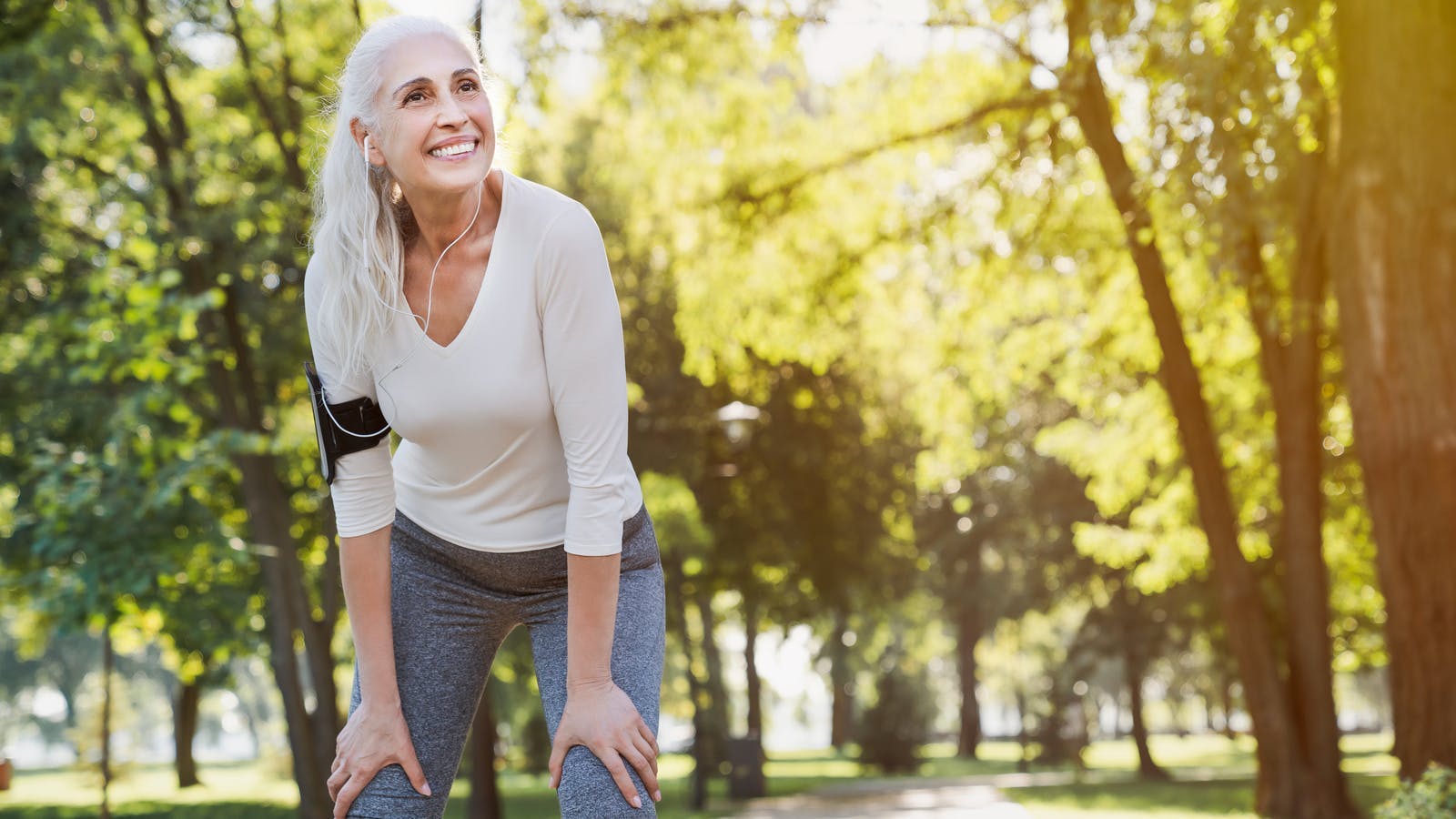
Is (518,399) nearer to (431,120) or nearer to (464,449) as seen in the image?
(464,449)

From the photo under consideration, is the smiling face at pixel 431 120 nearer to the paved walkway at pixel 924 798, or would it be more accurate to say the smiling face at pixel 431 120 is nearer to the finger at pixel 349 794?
the finger at pixel 349 794

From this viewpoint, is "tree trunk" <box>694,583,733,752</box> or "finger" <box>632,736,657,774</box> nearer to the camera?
"finger" <box>632,736,657,774</box>

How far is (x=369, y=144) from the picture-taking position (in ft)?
7.81

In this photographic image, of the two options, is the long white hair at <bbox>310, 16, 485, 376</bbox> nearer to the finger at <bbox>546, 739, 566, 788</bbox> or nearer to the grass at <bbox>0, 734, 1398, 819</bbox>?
the finger at <bbox>546, 739, 566, 788</bbox>

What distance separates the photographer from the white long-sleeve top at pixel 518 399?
2281 millimetres

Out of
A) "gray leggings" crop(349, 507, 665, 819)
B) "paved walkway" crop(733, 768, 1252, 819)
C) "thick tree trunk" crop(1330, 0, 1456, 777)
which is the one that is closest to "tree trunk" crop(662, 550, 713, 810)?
"paved walkway" crop(733, 768, 1252, 819)

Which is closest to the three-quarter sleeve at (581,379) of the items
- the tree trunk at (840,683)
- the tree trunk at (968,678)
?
the tree trunk at (840,683)

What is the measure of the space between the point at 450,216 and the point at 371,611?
2.23ft

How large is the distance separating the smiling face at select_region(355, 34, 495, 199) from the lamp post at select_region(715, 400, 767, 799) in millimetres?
15650

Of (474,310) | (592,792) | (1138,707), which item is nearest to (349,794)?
(592,792)

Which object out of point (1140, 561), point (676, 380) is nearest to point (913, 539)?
point (1140, 561)

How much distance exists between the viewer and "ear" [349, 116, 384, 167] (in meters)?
2.38

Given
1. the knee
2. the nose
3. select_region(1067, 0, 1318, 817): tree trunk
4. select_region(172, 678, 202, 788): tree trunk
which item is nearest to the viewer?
the knee

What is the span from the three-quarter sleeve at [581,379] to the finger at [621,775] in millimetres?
313
